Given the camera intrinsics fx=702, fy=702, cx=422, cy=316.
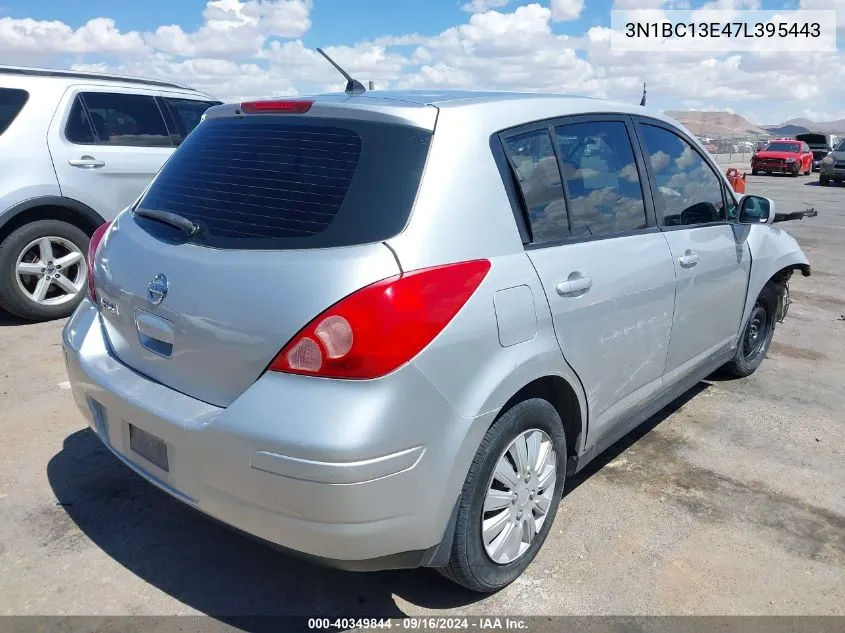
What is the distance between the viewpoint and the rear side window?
19.6 feet

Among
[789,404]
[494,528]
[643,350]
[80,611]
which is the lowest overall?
[789,404]

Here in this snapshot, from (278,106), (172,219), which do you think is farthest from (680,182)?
(172,219)

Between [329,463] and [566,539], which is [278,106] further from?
[566,539]

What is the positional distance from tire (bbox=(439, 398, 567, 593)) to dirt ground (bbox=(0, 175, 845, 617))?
0.42 feet

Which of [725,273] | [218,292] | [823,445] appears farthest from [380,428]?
[823,445]

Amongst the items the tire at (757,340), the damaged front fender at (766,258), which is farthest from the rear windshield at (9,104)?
the tire at (757,340)

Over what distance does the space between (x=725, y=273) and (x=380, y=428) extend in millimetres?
2729

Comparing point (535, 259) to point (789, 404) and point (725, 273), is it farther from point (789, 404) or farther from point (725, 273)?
point (789, 404)

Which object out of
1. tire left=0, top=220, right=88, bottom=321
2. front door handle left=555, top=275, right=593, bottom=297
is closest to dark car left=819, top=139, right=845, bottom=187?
tire left=0, top=220, right=88, bottom=321

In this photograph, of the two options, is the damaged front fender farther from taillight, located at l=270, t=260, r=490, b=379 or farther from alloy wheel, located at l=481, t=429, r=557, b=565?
taillight, located at l=270, t=260, r=490, b=379

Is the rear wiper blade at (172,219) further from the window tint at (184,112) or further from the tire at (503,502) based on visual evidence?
the window tint at (184,112)

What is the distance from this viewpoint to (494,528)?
2527 mm

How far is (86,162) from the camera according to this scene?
Result: 592 cm

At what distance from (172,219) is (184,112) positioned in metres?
4.65
